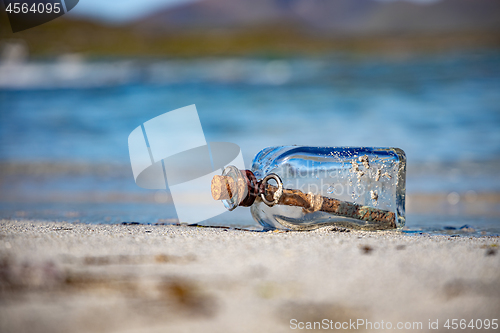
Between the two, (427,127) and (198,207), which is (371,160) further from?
(427,127)

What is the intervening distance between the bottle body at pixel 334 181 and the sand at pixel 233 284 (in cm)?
28

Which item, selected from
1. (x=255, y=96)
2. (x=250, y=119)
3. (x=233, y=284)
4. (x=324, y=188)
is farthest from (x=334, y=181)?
(x=255, y=96)

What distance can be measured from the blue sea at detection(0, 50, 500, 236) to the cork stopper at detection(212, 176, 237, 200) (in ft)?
1.86

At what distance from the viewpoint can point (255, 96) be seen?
347 inches

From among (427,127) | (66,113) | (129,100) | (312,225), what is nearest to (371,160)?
(312,225)

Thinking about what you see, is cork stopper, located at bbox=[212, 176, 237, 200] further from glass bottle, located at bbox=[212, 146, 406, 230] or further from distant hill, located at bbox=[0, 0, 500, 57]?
distant hill, located at bbox=[0, 0, 500, 57]

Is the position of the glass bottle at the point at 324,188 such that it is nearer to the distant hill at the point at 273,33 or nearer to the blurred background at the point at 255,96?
the blurred background at the point at 255,96

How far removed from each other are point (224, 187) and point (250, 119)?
5.82 meters

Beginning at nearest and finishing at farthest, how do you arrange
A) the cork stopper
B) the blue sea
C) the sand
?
1. the sand
2. the cork stopper
3. the blue sea

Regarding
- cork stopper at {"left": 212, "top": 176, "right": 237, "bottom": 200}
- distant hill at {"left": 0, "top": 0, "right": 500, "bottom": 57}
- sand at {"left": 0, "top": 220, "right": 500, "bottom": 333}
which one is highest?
distant hill at {"left": 0, "top": 0, "right": 500, "bottom": 57}

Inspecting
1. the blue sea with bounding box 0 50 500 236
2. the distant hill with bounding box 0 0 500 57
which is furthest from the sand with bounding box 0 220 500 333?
the distant hill with bounding box 0 0 500 57

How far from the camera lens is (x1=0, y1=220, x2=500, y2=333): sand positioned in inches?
31.2

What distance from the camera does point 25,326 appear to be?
0.75 meters

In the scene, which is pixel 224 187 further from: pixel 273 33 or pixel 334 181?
pixel 273 33
